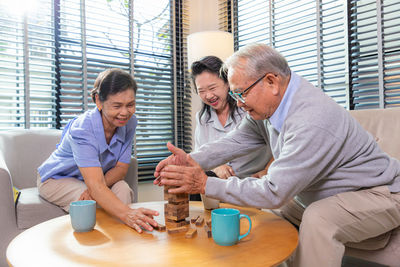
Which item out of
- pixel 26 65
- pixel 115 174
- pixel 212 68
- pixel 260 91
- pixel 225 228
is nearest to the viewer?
pixel 225 228

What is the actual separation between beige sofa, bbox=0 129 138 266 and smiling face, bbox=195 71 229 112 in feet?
2.22

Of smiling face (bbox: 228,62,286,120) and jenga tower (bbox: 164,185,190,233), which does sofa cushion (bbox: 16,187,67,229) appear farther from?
smiling face (bbox: 228,62,286,120)

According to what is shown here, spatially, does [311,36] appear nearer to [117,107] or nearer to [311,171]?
[117,107]

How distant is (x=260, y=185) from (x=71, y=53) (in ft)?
7.85

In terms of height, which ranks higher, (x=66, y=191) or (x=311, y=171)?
(x=311, y=171)

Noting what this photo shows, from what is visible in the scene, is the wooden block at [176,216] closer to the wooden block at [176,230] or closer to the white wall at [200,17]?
the wooden block at [176,230]

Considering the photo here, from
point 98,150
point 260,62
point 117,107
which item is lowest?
point 98,150

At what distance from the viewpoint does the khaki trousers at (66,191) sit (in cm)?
176

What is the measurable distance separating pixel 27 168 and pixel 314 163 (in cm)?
194

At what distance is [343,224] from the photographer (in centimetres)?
109

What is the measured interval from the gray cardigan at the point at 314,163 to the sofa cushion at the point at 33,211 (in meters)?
1.10

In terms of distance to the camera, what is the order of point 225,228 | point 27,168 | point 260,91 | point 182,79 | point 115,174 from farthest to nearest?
point 182,79 < point 27,168 < point 115,174 < point 260,91 < point 225,228

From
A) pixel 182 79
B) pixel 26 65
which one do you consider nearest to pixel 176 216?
pixel 26 65

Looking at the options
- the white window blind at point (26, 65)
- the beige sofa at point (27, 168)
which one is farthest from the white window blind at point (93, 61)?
the beige sofa at point (27, 168)
